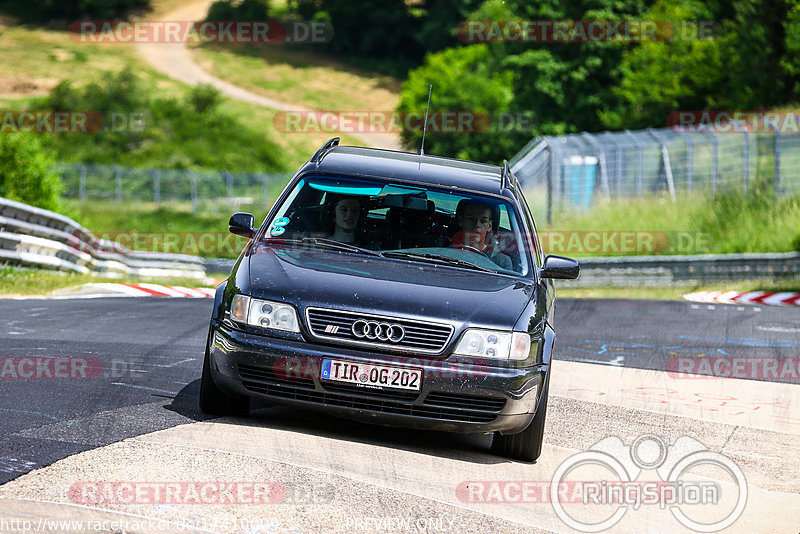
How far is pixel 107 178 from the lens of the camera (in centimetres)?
5450

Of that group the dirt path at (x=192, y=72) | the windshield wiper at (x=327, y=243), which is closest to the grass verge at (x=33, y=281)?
the windshield wiper at (x=327, y=243)

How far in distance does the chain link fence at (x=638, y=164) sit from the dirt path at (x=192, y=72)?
52.2 m

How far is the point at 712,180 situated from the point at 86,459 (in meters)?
24.4

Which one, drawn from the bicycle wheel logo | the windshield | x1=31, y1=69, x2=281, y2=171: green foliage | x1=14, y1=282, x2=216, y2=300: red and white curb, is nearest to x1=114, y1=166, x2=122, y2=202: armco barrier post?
x1=31, y1=69, x2=281, y2=171: green foliage

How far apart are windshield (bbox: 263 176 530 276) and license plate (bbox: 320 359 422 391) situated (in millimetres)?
1073

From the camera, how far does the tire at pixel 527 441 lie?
724 cm

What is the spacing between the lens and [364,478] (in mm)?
6297

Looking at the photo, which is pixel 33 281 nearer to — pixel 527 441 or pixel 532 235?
pixel 532 235

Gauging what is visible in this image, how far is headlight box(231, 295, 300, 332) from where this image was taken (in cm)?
688

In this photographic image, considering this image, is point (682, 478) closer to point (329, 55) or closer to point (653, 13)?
point (653, 13)

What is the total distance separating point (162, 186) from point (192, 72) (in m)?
45.0

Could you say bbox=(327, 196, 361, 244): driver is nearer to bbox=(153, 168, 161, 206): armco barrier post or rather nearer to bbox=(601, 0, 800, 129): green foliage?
bbox=(601, 0, 800, 129): green foliage

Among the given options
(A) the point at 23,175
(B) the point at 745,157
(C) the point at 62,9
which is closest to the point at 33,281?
(A) the point at 23,175

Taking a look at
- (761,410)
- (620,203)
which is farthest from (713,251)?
(761,410)
